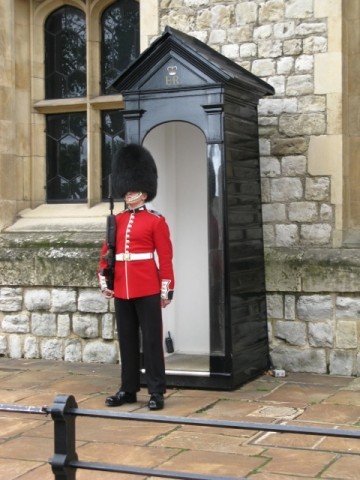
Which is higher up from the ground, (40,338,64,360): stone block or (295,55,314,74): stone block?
(295,55,314,74): stone block

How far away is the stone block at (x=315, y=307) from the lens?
22.0 ft

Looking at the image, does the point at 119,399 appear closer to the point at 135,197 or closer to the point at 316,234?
the point at 135,197

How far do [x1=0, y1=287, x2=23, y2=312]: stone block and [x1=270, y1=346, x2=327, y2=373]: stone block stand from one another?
221cm

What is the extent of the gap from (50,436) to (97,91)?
366 cm

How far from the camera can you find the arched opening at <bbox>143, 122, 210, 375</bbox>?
7.09 m

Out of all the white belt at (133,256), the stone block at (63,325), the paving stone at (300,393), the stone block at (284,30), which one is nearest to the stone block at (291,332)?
the paving stone at (300,393)

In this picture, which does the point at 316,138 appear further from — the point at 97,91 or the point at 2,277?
the point at 2,277

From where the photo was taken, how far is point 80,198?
8133mm

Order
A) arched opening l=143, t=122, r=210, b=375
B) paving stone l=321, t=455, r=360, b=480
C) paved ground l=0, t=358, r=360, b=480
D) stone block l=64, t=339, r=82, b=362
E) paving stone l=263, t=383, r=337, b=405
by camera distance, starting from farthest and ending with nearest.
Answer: stone block l=64, t=339, r=82, b=362, arched opening l=143, t=122, r=210, b=375, paving stone l=263, t=383, r=337, b=405, paved ground l=0, t=358, r=360, b=480, paving stone l=321, t=455, r=360, b=480

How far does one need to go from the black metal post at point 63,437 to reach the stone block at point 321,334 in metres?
3.72

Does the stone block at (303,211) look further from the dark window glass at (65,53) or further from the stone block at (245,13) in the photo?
the dark window glass at (65,53)

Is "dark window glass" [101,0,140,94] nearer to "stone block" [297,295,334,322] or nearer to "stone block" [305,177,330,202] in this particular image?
"stone block" [305,177,330,202]

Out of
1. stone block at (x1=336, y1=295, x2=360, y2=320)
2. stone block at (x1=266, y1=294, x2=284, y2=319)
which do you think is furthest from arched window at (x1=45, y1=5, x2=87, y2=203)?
stone block at (x1=336, y1=295, x2=360, y2=320)

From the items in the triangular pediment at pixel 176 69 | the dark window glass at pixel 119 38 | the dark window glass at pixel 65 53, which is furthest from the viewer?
the dark window glass at pixel 65 53
